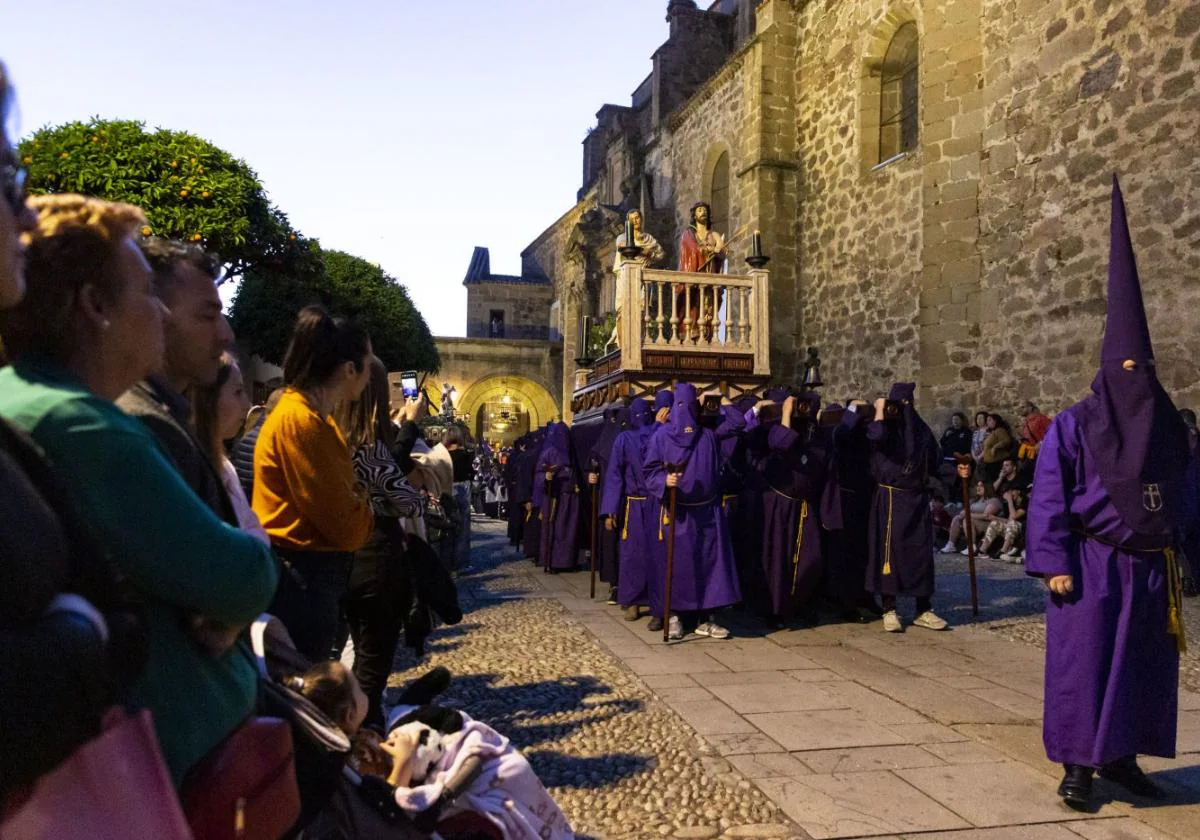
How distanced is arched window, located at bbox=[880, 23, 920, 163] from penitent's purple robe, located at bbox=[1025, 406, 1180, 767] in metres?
12.2

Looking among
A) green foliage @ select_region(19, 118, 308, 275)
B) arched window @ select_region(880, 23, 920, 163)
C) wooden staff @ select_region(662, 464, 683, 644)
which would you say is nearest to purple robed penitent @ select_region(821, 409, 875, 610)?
wooden staff @ select_region(662, 464, 683, 644)

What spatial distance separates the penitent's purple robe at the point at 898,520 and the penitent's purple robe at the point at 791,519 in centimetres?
42

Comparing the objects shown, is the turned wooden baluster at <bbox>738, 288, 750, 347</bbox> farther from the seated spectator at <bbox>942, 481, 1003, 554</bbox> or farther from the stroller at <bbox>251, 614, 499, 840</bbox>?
the stroller at <bbox>251, 614, 499, 840</bbox>

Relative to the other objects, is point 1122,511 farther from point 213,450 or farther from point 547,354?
point 547,354

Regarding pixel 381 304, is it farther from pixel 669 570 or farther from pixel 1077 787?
pixel 1077 787

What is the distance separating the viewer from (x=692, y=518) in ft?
22.3

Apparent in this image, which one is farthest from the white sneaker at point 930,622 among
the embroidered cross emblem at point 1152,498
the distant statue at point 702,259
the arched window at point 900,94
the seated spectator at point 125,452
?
the arched window at point 900,94

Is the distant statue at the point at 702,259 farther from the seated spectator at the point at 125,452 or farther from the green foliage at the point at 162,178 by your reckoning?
the seated spectator at the point at 125,452

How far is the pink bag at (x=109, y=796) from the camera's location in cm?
102

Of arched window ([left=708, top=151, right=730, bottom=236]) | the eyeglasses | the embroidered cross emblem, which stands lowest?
the embroidered cross emblem

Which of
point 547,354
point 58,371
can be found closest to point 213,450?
point 58,371

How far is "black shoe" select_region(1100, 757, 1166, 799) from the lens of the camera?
3531mm

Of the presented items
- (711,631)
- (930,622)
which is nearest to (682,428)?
(711,631)

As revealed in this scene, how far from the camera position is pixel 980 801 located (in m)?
3.43
